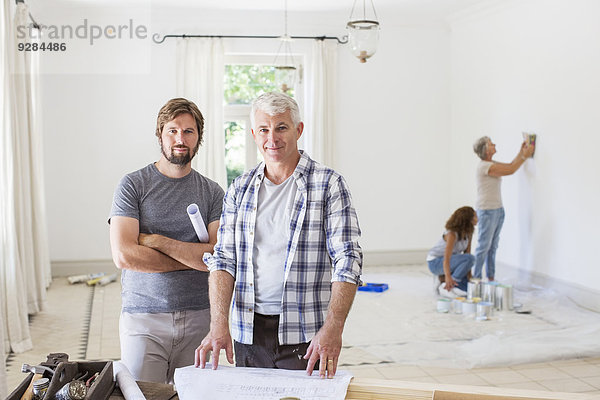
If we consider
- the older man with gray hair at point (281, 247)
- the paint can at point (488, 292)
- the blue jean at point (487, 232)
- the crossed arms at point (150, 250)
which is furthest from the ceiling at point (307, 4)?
the older man with gray hair at point (281, 247)

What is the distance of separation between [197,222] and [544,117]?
527cm

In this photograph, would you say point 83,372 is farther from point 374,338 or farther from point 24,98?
point 24,98

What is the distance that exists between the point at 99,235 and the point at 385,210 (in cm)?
352

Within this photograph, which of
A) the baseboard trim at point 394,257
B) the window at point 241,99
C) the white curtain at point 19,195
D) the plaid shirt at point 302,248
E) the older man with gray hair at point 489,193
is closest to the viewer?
the plaid shirt at point 302,248

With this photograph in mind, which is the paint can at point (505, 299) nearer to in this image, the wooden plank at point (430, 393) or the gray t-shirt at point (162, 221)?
the gray t-shirt at point (162, 221)

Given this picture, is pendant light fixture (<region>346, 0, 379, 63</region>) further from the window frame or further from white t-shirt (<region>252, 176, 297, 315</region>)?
white t-shirt (<region>252, 176, 297, 315</region>)

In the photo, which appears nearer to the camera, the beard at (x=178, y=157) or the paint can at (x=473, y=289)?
the beard at (x=178, y=157)

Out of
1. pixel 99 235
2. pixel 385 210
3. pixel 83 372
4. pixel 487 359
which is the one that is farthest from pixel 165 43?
pixel 83 372

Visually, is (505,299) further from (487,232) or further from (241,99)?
(241,99)

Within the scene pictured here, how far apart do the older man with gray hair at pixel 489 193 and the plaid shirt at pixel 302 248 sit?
5.13 metres

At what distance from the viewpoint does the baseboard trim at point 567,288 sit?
242 inches

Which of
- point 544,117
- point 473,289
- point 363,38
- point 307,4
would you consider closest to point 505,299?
point 473,289

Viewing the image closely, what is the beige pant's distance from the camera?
2344mm

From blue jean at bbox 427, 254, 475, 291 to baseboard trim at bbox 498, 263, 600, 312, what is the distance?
0.87 metres
